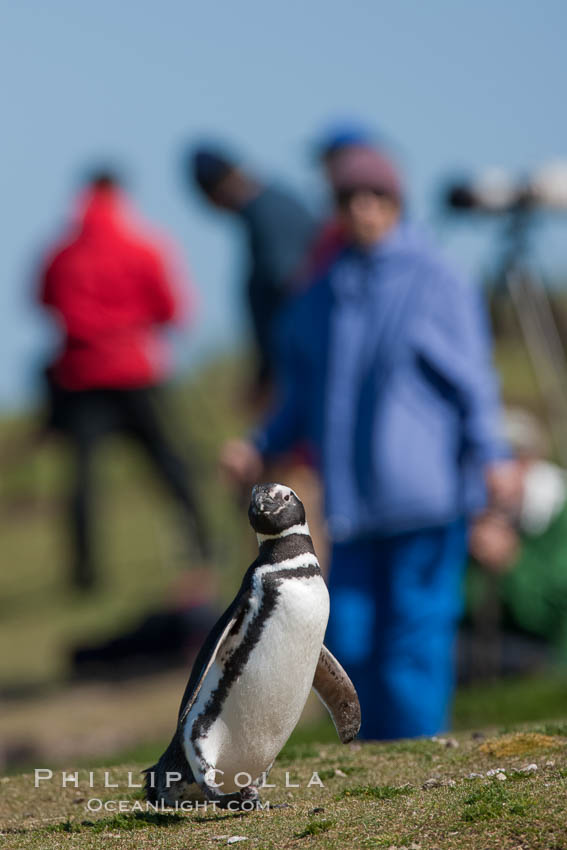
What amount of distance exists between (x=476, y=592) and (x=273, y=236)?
244cm

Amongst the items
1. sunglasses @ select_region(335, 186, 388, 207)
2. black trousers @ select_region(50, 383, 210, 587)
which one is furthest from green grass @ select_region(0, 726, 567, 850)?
black trousers @ select_region(50, 383, 210, 587)

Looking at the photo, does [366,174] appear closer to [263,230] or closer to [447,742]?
[447,742]

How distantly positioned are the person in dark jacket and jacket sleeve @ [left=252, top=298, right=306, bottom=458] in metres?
2.36

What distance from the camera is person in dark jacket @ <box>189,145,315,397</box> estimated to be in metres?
8.78

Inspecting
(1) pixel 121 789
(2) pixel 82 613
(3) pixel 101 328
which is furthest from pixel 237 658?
(2) pixel 82 613

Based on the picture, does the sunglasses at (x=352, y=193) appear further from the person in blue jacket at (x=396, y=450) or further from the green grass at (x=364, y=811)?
the green grass at (x=364, y=811)

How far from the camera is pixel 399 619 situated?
5.82m

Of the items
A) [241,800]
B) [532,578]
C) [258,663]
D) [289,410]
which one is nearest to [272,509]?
[258,663]

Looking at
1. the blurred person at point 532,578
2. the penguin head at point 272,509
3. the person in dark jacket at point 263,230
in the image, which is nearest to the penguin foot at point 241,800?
the penguin head at point 272,509

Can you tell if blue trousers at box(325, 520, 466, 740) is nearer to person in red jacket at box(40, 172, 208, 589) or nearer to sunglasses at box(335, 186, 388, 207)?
sunglasses at box(335, 186, 388, 207)

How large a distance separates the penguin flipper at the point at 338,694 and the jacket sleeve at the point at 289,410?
2044mm

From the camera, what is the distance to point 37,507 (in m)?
18.7

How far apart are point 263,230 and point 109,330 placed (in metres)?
2.49

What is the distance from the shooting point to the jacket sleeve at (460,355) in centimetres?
585
